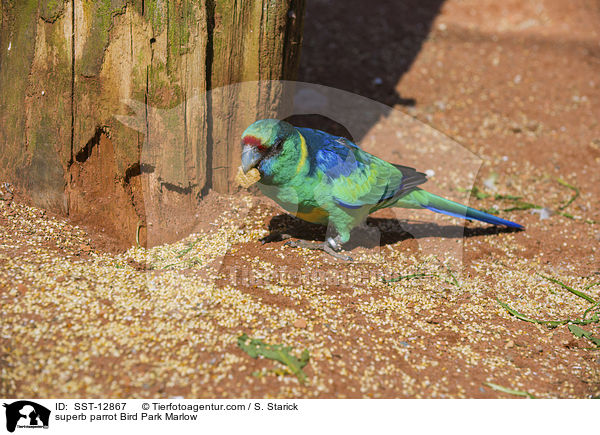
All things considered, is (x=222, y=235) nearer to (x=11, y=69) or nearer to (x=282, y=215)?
(x=282, y=215)

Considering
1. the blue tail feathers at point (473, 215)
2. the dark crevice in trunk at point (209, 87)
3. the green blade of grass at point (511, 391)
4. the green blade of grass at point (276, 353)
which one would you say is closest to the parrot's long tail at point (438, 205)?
the blue tail feathers at point (473, 215)

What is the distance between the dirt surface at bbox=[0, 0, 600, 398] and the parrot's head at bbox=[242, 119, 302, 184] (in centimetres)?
67

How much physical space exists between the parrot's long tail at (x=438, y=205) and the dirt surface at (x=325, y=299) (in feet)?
0.83

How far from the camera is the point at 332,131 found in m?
5.38

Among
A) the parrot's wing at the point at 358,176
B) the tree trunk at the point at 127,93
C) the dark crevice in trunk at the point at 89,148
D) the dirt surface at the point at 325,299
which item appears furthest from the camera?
the parrot's wing at the point at 358,176

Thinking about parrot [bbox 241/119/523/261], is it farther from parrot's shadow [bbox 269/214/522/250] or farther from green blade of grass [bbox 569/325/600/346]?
green blade of grass [bbox 569/325/600/346]

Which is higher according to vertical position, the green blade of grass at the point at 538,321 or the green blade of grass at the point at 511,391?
the green blade of grass at the point at 538,321

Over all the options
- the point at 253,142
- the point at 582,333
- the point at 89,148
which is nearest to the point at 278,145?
the point at 253,142

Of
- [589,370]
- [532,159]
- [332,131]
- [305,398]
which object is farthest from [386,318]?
[532,159]

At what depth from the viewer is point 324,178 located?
347 centimetres

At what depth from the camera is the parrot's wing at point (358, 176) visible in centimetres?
351

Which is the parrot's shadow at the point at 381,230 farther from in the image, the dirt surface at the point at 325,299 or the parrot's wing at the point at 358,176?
the parrot's wing at the point at 358,176
